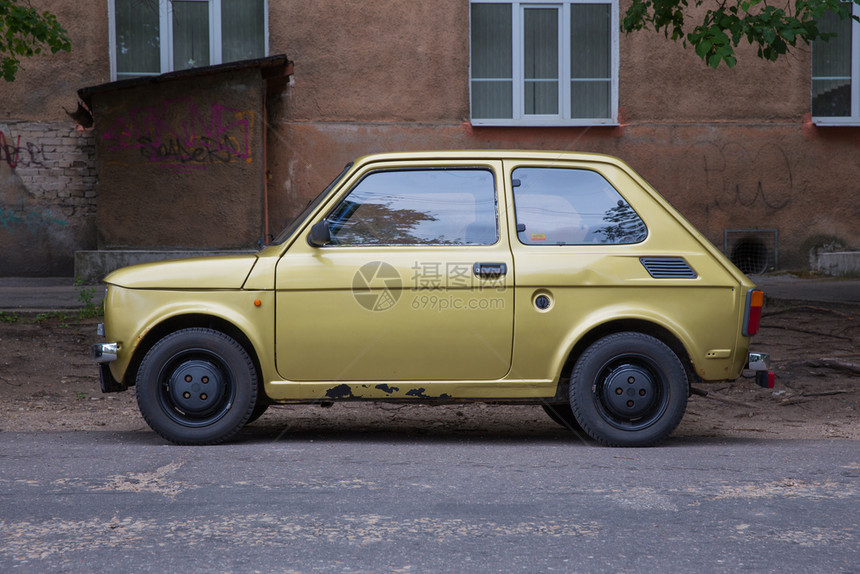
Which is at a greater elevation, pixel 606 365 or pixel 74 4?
pixel 74 4

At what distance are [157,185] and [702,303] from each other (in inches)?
391

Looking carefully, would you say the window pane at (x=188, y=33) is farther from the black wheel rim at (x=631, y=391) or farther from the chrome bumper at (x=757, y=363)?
the chrome bumper at (x=757, y=363)

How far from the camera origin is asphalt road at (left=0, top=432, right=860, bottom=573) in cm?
327

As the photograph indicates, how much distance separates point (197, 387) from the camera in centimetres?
521

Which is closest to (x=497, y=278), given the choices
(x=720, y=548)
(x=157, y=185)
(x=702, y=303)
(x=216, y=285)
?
(x=702, y=303)

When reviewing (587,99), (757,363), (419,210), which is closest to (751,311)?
(757,363)

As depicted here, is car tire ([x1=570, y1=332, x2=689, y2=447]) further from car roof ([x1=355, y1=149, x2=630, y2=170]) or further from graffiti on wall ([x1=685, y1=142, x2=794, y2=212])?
graffiti on wall ([x1=685, y1=142, x2=794, y2=212])

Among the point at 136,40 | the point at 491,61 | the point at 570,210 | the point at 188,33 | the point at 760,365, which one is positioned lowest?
the point at 760,365

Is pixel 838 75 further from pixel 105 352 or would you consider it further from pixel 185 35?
pixel 105 352

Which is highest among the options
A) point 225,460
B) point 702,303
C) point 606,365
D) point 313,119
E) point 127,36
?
point 127,36

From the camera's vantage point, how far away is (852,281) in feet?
44.3

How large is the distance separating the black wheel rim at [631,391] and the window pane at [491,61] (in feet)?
31.9

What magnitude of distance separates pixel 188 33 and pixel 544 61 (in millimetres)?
5629

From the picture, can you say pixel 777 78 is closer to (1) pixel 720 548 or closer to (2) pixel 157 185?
(2) pixel 157 185
